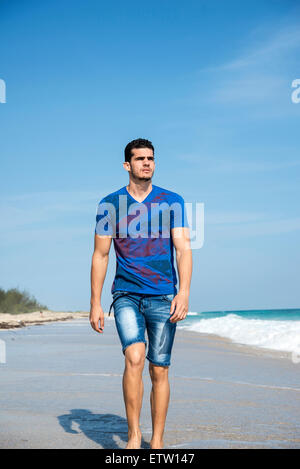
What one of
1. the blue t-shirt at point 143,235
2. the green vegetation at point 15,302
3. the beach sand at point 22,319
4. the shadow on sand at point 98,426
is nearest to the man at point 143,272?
the blue t-shirt at point 143,235

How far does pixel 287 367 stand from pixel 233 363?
3.06 ft

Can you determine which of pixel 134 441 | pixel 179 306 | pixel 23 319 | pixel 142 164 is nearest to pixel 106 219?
pixel 142 164

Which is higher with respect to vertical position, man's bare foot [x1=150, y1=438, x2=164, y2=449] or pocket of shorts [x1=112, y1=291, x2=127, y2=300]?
pocket of shorts [x1=112, y1=291, x2=127, y2=300]

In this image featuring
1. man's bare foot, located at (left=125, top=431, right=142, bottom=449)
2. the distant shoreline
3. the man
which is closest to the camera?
man's bare foot, located at (left=125, top=431, right=142, bottom=449)

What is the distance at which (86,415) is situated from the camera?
566 cm

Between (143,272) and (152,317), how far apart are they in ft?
1.14

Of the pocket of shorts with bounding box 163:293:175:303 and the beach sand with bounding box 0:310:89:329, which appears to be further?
the beach sand with bounding box 0:310:89:329

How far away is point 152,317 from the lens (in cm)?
452

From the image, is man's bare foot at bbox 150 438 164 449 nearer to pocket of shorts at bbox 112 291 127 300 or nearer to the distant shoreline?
pocket of shorts at bbox 112 291 127 300

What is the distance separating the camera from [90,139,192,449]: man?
4.41m

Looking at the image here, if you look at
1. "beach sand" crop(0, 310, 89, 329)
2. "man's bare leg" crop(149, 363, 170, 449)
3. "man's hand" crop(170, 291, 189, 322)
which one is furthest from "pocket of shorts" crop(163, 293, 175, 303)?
"beach sand" crop(0, 310, 89, 329)

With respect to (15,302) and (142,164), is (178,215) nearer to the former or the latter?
(142,164)

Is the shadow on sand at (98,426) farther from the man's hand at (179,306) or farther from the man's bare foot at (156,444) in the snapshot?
the man's hand at (179,306)
